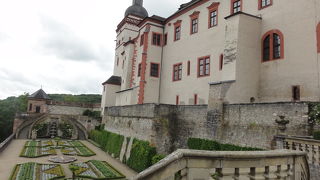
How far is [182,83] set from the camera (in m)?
24.4

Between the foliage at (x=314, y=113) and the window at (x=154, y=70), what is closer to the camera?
the foliage at (x=314, y=113)

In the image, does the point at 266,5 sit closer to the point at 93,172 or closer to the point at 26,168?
the point at 93,172

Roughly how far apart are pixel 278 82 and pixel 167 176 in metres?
14.7

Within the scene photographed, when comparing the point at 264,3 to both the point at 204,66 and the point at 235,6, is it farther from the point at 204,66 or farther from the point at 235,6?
A: the point at 204,66

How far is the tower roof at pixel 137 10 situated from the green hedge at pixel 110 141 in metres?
20.1

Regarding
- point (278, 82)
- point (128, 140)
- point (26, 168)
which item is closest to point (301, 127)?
point (278, 82)

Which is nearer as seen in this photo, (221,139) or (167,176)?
(167,176)

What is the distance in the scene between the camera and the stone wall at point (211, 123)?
11.2 meters

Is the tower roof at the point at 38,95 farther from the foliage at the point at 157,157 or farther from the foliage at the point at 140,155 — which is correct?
the foliage at the point at 157,157

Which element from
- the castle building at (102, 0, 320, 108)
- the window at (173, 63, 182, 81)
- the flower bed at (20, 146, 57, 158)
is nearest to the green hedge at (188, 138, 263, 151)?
the castle building at (102, 0, 320, 108)

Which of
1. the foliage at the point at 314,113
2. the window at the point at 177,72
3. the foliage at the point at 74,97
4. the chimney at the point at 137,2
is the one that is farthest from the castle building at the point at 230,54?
the foliage at the point at 74,97

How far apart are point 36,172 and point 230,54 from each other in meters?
15.3

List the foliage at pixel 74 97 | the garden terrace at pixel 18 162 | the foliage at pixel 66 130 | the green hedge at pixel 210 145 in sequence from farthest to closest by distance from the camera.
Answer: the foliage at pixel 74 97
the foliage at pixel 66 130
the garden terrace at pixel 18 162
the green hedge at pixel 210 145

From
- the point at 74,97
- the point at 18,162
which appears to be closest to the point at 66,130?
the point at 18,162
